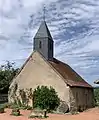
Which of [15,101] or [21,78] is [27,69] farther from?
[15,101]

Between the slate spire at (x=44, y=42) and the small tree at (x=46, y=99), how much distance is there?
5.25 m

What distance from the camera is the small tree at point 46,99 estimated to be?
1358 inches

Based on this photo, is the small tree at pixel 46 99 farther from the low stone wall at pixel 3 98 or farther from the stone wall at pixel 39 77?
the low stone wall at pixel 3 98

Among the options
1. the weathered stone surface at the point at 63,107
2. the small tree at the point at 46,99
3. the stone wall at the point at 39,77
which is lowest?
the weathered stone surface at the point at 63,107

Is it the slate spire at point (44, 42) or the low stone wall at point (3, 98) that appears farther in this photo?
the low stone wall at point (3, 98)

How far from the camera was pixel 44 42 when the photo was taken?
39781 millimetres

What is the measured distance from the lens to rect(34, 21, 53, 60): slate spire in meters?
39.4

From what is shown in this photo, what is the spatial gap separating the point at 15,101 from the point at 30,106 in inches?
101

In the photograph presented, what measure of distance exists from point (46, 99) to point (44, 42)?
874cm

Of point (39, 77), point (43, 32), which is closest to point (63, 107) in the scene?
point (39, 77)

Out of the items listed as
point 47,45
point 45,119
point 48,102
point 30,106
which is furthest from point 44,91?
point 45,119

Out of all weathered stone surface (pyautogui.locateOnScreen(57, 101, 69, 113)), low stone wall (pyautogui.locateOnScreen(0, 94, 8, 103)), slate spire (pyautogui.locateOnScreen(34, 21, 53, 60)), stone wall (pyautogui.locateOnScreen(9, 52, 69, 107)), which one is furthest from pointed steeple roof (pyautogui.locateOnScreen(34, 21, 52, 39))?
low stone wall (pyautogui.locateOnScreen(0, 94, 8, 103))

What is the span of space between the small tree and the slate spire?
525cm

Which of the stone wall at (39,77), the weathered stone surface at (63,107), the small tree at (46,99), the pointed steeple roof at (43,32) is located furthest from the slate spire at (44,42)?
the weathered stone surface at (63,107)
